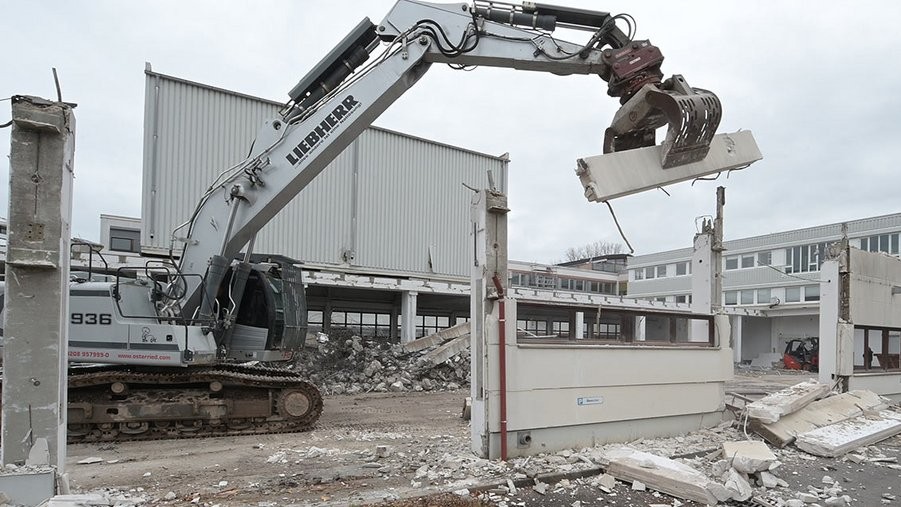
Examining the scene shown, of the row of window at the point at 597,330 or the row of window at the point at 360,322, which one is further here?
the row of window at the point at 360,322

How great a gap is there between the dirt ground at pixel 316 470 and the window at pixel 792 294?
30.4 m

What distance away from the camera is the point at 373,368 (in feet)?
53.2

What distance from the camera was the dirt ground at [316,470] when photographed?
584 centimetres

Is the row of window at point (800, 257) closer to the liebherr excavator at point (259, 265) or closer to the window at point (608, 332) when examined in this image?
the window at point (608, 332)

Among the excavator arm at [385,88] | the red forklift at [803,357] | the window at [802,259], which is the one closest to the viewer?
the excavator arm at [385,88]

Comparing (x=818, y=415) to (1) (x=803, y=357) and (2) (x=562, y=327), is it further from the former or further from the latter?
(1) (x=803, y=357)

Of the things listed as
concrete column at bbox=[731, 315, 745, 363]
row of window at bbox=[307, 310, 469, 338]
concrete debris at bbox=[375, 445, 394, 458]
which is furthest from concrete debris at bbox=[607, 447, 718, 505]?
concrete column at bbox=[731, 315, 745, 363]

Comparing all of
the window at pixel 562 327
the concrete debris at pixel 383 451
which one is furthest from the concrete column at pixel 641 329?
the concrete debris at pixel 383 451

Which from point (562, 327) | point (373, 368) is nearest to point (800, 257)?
point (373, 368)

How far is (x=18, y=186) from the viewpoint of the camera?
4473 mm

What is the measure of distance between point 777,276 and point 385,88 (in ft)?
117

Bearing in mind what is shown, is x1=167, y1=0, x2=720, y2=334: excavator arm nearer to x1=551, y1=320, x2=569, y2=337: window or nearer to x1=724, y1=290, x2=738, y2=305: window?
x1=551, y1=320, x2=569, y2=337: window

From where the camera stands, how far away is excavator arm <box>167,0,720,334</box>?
7.23m

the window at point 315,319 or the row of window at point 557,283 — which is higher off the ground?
the row of window at point 557,283
